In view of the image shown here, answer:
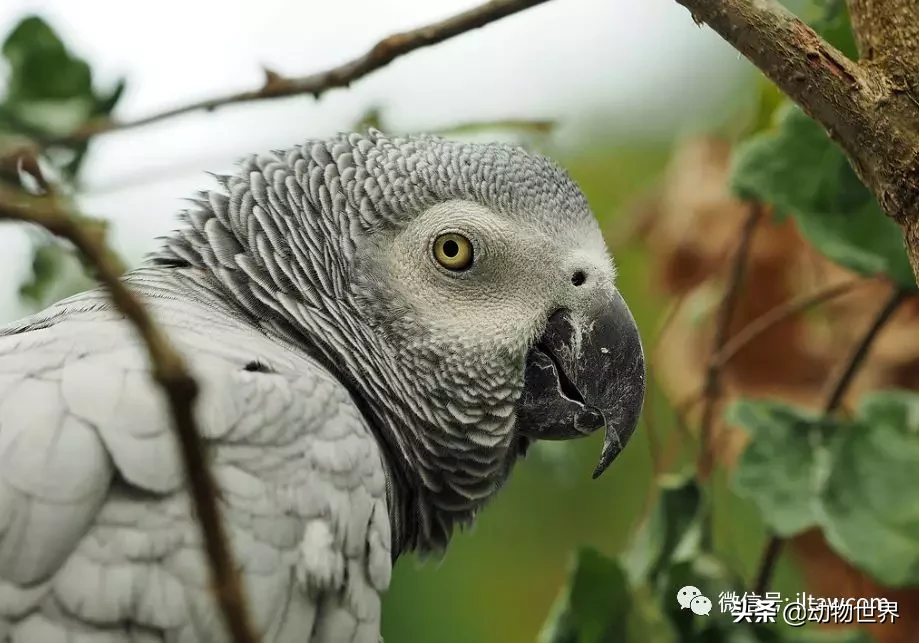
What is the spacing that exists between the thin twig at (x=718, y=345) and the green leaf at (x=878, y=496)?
0.91 feet

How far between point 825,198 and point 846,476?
55 centimetres

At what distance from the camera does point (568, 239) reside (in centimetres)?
151

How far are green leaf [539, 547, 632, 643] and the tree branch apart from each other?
40.2 inches

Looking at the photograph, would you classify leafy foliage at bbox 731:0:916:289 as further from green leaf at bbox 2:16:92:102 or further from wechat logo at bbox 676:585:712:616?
green leaf at bbox 2:16:92:102

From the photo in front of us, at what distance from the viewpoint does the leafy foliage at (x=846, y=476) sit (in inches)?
66.9

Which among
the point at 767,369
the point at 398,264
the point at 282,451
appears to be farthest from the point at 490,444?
the point at 767,369

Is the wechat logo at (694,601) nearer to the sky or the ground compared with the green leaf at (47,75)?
nearer to the ground

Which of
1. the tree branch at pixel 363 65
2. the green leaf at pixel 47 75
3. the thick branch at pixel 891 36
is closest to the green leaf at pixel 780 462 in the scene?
the thick branch at pixel 891 36

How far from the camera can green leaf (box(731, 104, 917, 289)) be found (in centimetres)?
176

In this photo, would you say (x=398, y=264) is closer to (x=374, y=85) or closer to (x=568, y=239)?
(x=568, y=239)

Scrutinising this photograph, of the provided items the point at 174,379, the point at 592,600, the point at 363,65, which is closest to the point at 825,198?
the point at 592,600

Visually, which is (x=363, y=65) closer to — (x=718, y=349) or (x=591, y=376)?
(x=591, y=376)

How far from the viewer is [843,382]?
1.88 m

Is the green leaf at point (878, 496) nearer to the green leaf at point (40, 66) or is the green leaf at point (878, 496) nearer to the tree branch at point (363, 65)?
the tree branch at point (363, 65)
